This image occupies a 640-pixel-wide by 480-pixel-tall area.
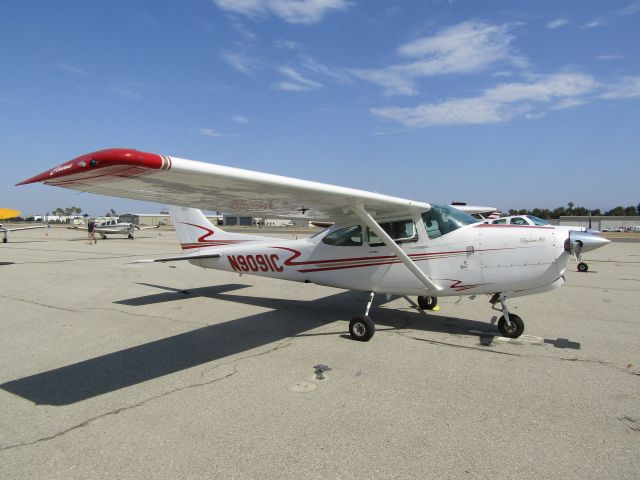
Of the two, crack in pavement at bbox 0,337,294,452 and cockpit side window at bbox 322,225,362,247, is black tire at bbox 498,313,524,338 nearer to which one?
cockpit side window at bbox 322,225,362,247

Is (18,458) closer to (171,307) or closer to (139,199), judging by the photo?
(139,199)

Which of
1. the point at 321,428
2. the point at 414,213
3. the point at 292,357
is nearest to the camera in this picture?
the point at 321,428

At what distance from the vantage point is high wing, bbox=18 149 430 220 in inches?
125

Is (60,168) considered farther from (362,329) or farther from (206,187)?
(362,329)

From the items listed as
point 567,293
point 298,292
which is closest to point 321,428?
point 298,292

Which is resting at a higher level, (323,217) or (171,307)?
(323,217)

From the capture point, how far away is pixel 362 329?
20.0ft

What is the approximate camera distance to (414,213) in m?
6.59

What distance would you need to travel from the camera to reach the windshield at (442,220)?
20.9 feet

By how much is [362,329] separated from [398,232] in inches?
68.7

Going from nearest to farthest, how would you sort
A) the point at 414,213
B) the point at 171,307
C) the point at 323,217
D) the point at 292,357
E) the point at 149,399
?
the point at 149,399, the point at 292,357, the point at 414,213, the point at 323,217, the point at 171,307

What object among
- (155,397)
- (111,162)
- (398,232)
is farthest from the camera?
(398,232)

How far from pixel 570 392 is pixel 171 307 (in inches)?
287

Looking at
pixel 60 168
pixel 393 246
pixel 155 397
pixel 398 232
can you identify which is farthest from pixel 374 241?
pixel 60 168
